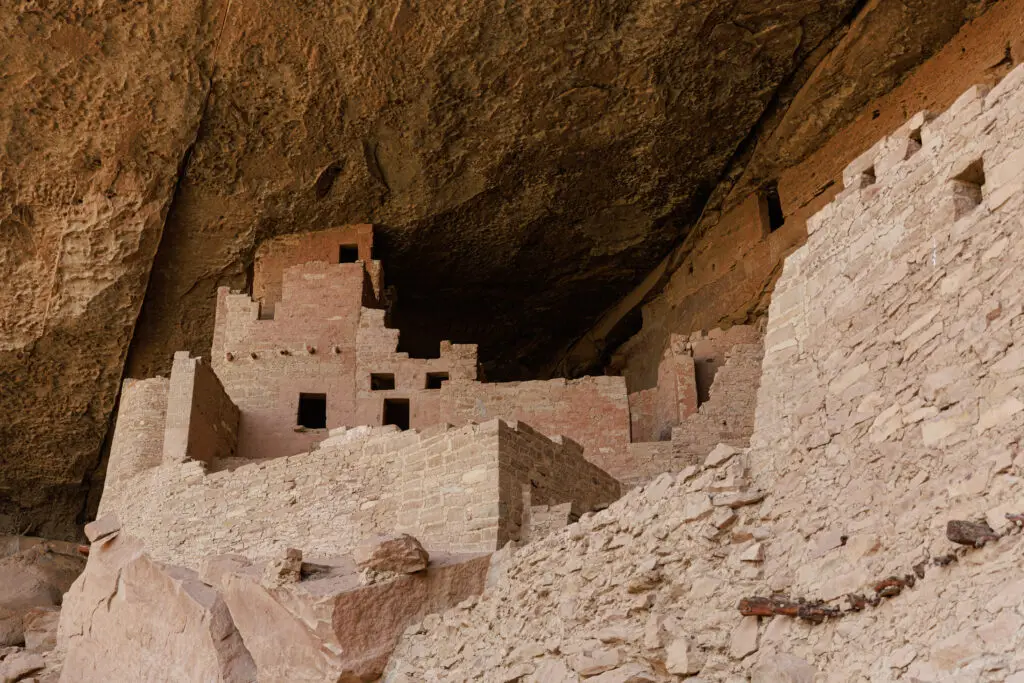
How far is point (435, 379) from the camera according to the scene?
60.2 ft

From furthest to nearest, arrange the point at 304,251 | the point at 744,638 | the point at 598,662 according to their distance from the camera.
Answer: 1. the point at 304,251
2. the point at 598,662
3. the point at 744,638

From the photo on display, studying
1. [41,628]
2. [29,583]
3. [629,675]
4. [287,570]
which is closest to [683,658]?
[629,675]

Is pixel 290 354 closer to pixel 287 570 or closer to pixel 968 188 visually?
pixel 287 570

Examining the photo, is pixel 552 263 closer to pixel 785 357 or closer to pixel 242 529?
pixel 242 529

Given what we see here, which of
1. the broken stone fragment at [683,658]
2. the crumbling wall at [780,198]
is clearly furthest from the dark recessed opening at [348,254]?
the broken stone fragment at [683,658]

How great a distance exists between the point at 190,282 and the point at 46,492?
17.8 feet

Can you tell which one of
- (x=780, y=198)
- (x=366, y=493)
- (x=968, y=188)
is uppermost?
(x=780, y=198)

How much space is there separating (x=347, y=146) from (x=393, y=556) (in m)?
10.9

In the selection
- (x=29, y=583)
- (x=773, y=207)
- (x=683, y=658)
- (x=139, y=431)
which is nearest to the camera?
(x=683, y=658)

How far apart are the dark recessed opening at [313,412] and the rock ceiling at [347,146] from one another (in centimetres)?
336

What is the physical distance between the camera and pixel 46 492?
22688mm

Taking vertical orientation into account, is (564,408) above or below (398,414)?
below

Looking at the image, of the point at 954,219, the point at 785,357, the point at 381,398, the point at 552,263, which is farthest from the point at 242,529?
the point at 552,263

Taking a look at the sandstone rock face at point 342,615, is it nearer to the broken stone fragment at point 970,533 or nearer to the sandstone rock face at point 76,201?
the broken stone fragment at point 970,533
